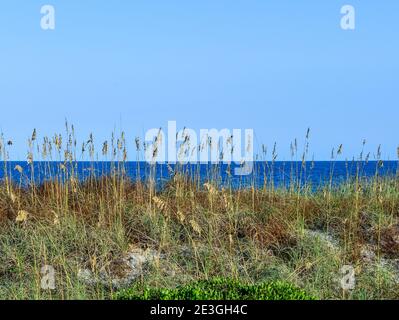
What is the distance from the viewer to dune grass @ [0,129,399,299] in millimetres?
8172

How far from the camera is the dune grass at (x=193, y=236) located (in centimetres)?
817

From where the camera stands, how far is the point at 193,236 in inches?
362

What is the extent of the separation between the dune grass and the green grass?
3.68 feet

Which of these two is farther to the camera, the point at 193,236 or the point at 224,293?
the point at 193,236

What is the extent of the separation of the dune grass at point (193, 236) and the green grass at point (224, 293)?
112cm

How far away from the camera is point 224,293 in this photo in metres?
6.21

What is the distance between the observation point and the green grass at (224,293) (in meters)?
6.03

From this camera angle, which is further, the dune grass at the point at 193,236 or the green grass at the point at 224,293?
the dune grass at the point at 193,236

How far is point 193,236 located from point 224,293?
300 cm
